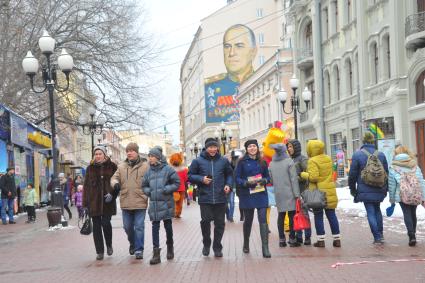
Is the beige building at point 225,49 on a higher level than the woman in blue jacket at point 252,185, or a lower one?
higher

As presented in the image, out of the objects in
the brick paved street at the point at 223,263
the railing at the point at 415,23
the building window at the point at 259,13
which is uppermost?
the building window at the point at 259,13

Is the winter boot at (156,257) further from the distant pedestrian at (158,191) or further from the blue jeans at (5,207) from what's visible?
the blue jeans at (5,207)

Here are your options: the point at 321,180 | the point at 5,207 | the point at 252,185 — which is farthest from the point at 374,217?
the point at 5,207

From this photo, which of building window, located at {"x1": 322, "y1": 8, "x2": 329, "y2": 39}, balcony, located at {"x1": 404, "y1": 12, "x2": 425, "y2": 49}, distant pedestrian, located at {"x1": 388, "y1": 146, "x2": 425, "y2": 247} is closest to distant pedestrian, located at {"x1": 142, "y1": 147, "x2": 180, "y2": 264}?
distant pedestrian, located at {"x1": 388, "y1": 146, "x2": 425, "y2": 247}

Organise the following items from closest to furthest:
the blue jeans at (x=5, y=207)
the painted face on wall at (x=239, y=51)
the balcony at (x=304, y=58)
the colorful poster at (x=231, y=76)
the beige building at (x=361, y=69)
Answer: the blue jeans at (x=5, y=207)
the beige building at (x=361, y=69)
the balcony at (x=304, y=58)
the painted face on wall at (x=239, y=51)
the colorful poster at (x=231, y=76)

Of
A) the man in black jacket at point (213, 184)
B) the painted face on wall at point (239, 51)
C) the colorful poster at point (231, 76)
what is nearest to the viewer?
the man in black jacket at point (213, 184)

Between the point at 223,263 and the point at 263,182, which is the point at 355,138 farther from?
the point at 223,263

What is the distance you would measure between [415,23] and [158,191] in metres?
18.9

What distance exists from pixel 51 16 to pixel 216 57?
56.9 metres

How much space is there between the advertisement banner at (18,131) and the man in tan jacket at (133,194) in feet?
45.7

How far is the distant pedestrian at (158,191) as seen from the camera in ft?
31.6

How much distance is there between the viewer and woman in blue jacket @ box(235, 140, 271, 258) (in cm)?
984

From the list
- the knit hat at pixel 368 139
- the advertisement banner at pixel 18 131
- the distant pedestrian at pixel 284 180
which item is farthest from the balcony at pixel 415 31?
the distant pedestrian at pixel 284 180

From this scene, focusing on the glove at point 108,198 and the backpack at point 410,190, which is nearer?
the glove at point 108,198
